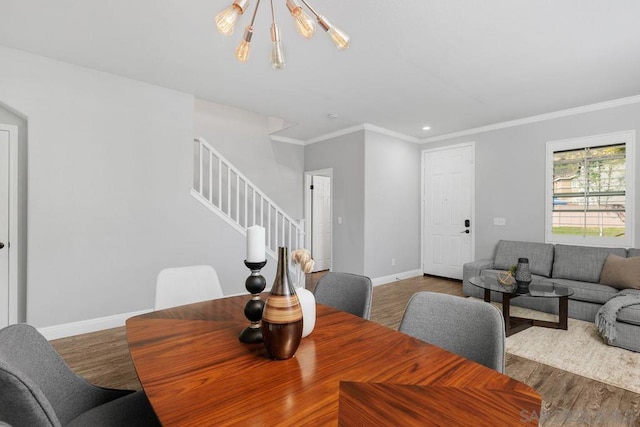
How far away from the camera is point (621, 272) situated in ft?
10.9

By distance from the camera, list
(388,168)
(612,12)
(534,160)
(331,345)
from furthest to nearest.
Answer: (388,168) < (534,160) < (612,12) < (331,345)

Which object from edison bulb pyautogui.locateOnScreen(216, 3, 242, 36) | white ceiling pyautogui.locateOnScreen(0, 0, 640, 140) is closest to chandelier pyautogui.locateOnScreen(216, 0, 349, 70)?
edison bulb pyautogui.locateOnScreen(216, 3, 242, 36)

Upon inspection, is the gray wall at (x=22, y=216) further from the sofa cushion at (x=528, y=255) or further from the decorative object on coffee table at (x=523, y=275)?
the sofa cushion at (x=528, y=255)

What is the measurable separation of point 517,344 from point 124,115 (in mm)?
4379

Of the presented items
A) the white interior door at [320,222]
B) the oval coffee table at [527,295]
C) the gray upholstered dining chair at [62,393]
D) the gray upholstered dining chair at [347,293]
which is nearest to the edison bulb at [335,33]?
the gray upholstered dining chair at [347,293]

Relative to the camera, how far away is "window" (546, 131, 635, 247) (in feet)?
12.6

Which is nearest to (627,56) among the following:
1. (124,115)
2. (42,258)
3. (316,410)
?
(316,410)

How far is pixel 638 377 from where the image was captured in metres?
2.23

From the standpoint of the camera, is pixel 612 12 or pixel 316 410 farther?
pixel 612 12

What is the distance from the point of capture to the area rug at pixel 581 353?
2.26 meters

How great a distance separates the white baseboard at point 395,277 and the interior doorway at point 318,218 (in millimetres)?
1163

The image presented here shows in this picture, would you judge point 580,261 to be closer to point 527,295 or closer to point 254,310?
point 527,295

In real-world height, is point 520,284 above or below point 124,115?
below

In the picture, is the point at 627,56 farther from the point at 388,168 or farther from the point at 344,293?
the point at 344,293
